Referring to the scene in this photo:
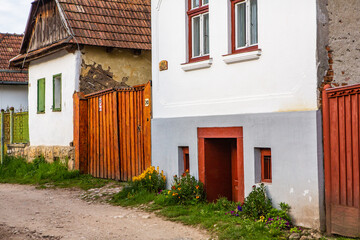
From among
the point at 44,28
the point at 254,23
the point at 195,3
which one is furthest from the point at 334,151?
the point at 44,28

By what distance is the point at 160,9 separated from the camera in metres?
11.1

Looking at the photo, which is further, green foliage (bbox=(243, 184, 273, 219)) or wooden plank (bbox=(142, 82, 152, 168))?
wooden plank (bbox=(142, 82, 152, 168))

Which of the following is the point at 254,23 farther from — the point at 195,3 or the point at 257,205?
the point at 257,205

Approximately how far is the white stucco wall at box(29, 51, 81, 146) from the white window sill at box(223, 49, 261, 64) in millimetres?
7450

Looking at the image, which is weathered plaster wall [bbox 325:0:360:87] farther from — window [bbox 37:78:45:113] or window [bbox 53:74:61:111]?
window [bbox 37:78:45:113]

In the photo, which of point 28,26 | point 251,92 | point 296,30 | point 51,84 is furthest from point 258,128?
point 28,26

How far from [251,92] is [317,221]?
246cm

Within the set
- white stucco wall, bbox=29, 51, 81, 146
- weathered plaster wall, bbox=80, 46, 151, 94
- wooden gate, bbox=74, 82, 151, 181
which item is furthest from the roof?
wooden gate, bbox=74, 82, 151, 181

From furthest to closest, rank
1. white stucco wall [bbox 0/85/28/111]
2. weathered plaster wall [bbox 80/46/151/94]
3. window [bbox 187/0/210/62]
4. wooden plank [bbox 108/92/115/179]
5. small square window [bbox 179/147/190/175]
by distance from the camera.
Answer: white stucco wall [bbox 0/85/28/111] → weathered plaster wall [bbox 80/46/151/94] → wooden plank [bbox 108/92/115/179] → small square window [bbox 179/147/190/175] → window [bbox 187/0/210/62]

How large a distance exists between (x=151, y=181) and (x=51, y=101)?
7.69 m

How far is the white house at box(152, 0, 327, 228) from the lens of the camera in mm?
7703

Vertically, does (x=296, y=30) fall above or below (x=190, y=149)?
above

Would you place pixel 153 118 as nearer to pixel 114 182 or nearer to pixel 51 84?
pixel 114 182

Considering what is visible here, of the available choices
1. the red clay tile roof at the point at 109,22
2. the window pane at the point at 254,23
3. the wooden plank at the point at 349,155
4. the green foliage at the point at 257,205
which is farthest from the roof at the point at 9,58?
the wooden plank at the point at 349,155
